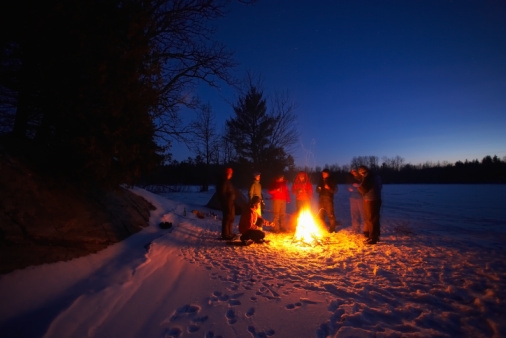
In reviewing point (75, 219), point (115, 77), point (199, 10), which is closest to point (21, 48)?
point (115, 77)

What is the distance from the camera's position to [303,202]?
9.01m

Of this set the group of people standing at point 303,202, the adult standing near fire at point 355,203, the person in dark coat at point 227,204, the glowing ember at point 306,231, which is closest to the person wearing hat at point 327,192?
the group of people standing at point 303,202

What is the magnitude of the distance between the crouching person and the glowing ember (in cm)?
117

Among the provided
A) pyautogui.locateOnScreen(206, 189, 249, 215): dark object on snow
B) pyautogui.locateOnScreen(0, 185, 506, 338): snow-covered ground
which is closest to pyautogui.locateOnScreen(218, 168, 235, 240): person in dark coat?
pyautogui.locateOnScreen(0, 185, 506, 338): snow-covered ground

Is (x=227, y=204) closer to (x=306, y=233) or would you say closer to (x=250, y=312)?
(x=306, y=233)

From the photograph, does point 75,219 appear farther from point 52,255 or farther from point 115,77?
point 115,77

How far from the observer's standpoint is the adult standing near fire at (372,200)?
7012mm

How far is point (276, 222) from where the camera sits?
8.76 meters

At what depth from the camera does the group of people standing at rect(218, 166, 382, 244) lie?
7078 millimetres

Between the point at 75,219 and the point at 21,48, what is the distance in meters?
3.63

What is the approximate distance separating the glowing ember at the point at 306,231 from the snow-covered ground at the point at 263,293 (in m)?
0.64

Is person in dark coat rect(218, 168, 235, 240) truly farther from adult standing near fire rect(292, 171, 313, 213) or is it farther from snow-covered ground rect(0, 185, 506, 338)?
adult standing near fire rect(292, 171, 313, 213)

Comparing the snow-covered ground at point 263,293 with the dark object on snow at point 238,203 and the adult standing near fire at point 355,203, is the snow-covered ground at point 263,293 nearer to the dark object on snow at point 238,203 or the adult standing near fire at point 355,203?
the adult standing near fire at point 355,203

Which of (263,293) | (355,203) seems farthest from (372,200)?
(263,293)
